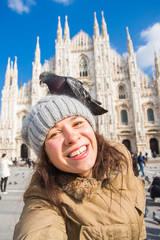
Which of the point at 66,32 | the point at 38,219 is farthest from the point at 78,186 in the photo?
the point at 66,32

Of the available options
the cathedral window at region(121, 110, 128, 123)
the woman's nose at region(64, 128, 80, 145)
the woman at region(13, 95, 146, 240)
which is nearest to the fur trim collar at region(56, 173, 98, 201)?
the woman at region(13, 95, 146, 240)

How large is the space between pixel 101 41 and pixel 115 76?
5.38 metres

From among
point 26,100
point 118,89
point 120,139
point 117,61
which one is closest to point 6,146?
point 26,100

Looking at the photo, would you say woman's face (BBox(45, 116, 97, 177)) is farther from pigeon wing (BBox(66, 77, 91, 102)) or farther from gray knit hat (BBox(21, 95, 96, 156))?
pigeon wing (BBox(66, 77, 91, 102))

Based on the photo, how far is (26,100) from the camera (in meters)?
21.4

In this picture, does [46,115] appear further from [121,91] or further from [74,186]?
[121,91]

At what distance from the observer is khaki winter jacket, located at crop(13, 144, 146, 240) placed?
2.25 feet

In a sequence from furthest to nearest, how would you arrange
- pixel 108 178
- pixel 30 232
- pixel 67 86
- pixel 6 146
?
pixel 6 146 → pixel 67 86 → pixel 108 178 → pixel 30 232

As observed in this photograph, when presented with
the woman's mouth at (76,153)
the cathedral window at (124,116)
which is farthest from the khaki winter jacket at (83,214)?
the cathedral window at (124,116)

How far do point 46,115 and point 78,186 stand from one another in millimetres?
528

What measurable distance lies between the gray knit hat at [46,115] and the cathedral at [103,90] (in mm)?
17189

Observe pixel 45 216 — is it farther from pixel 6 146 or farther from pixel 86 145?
pixel 6 146

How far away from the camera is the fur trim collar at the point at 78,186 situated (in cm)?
81

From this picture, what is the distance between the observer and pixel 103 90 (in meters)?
19.6
